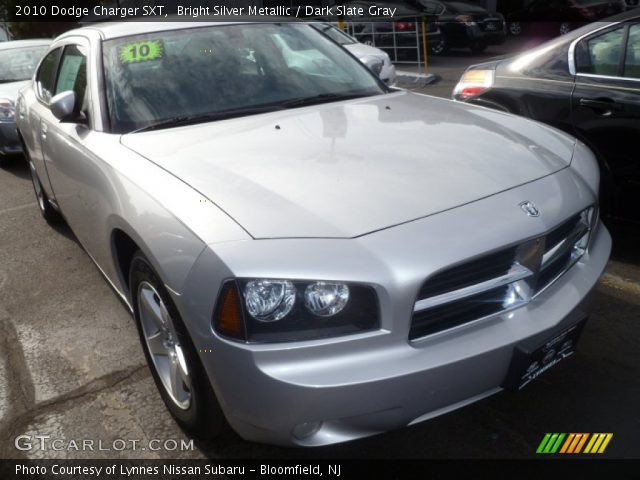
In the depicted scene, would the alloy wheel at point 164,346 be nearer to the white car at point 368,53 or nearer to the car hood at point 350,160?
the car hood at point 350,160

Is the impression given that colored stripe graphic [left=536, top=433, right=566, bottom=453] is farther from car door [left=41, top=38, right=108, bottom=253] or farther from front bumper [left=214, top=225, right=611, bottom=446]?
car door [left=41, top=38, right=108, bottom=253]

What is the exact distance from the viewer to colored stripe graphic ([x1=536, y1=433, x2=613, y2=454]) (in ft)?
7.91

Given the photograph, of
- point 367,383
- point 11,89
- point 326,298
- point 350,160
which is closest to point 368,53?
point 11,89

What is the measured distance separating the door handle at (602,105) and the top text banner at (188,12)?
1.93 m

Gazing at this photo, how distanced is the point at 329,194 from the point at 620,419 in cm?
150

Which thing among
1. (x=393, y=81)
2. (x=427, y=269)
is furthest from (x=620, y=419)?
(x=393, y=81)

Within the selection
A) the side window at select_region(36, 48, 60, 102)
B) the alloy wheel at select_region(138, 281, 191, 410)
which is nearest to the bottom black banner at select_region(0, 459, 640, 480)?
the alloy wheel at select_region(138, 281, 191, 410)

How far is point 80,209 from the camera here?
3287mm

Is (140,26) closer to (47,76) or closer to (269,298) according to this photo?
(47,76)

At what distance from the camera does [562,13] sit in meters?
15.5

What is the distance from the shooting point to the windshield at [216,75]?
3.07m

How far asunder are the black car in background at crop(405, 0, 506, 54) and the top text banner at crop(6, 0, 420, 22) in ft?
2.50

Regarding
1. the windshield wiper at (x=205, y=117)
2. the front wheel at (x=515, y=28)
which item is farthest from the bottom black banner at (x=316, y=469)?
the front wheel at (x=515, y=28)

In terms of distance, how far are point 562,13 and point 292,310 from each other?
16.0m
